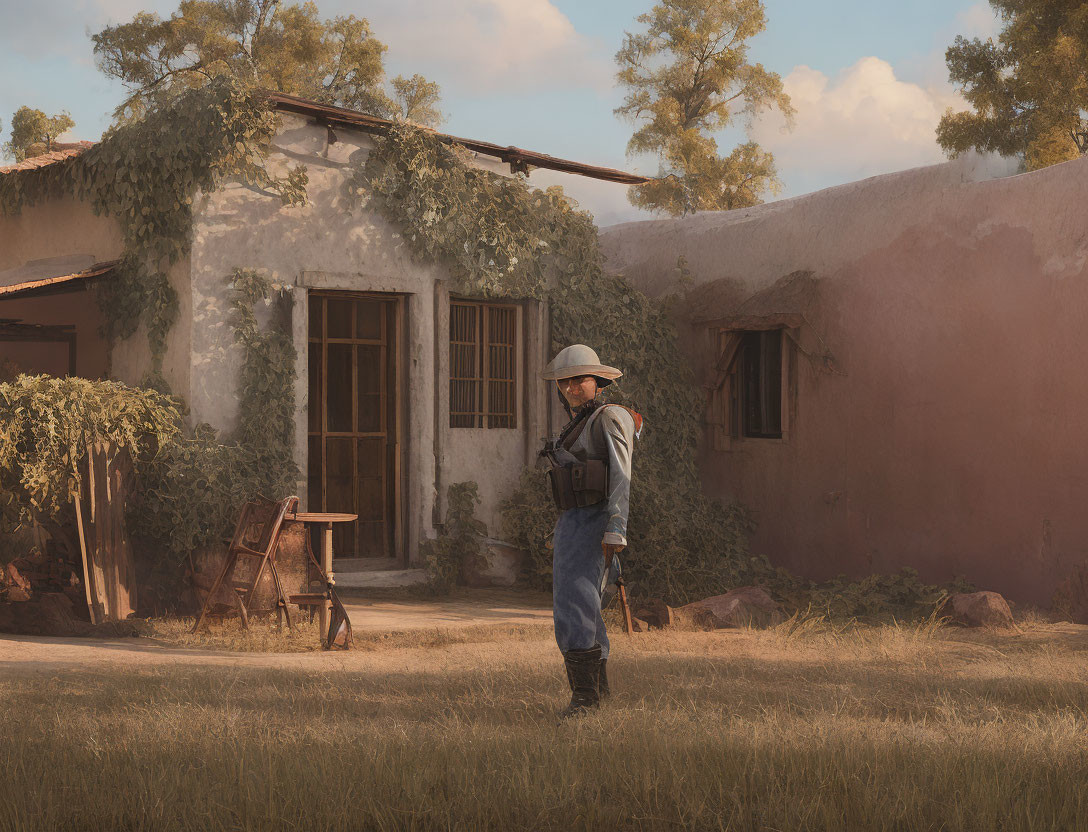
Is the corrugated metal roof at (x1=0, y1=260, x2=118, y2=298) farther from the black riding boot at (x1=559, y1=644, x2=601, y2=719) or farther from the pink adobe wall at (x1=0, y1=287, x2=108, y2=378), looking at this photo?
the black riding boot at (x1=559, y1=644, x2=601, y2=719)

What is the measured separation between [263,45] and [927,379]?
21.0 m

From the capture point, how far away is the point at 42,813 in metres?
3.95

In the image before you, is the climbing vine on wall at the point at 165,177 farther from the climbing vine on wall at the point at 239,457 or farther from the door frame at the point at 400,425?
the door frame at the point at 400,425

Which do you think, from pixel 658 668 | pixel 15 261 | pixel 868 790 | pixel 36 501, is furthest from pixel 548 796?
pixel 15 261

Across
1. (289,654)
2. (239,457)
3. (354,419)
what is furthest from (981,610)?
(239,457)

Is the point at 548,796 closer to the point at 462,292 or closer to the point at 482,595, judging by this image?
the point at 482,595

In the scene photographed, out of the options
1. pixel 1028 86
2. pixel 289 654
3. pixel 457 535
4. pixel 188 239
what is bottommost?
pixel 289 654

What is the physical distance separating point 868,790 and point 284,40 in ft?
85.9

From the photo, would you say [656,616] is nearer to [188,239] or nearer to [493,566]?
[493,566]

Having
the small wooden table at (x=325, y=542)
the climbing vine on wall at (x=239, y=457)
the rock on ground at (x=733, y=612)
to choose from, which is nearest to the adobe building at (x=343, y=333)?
the climbing vine on wall at (x=239, y=457)

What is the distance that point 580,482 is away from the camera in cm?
545

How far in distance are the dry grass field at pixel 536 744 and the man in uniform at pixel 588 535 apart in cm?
22

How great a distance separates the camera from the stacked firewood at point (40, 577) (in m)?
8.68

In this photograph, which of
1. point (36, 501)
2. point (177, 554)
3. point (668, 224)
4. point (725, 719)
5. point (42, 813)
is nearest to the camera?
point (42, 813)
